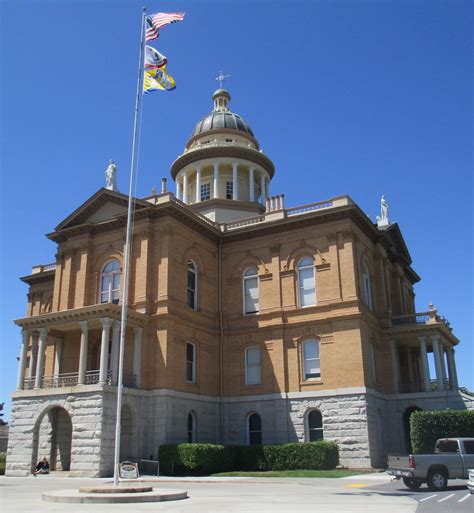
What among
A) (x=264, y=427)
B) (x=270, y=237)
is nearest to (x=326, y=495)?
(x=264, y=427)

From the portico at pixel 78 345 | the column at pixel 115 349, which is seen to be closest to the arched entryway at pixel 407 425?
the portico at pixel 78 345

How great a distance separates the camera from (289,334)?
34.7m

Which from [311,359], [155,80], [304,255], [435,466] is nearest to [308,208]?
[304,255]

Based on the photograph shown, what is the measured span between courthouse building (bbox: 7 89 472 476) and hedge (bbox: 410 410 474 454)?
251cm

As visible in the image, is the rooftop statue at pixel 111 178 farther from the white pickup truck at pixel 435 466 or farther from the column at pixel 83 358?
the white pickup truck at pixel 435 466

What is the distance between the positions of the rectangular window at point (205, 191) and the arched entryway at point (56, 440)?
20915 millimetres

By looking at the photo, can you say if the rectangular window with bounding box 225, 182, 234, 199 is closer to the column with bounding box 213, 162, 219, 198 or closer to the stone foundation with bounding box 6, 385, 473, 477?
the column with bounding box 213, 162, 219, 198

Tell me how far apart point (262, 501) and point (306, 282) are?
20.2m

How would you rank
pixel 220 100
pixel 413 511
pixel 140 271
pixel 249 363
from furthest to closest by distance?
pixel 220 100 < pixel 249 363 < pixel 140 271 < pixel 413 511

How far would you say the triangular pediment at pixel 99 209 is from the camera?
35.7 m

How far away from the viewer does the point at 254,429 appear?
3434 cm

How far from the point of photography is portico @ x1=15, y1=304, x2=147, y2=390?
29.7 metres

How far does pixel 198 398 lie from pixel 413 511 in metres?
20.5

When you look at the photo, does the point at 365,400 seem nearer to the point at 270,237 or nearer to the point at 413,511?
the point at 270,237
